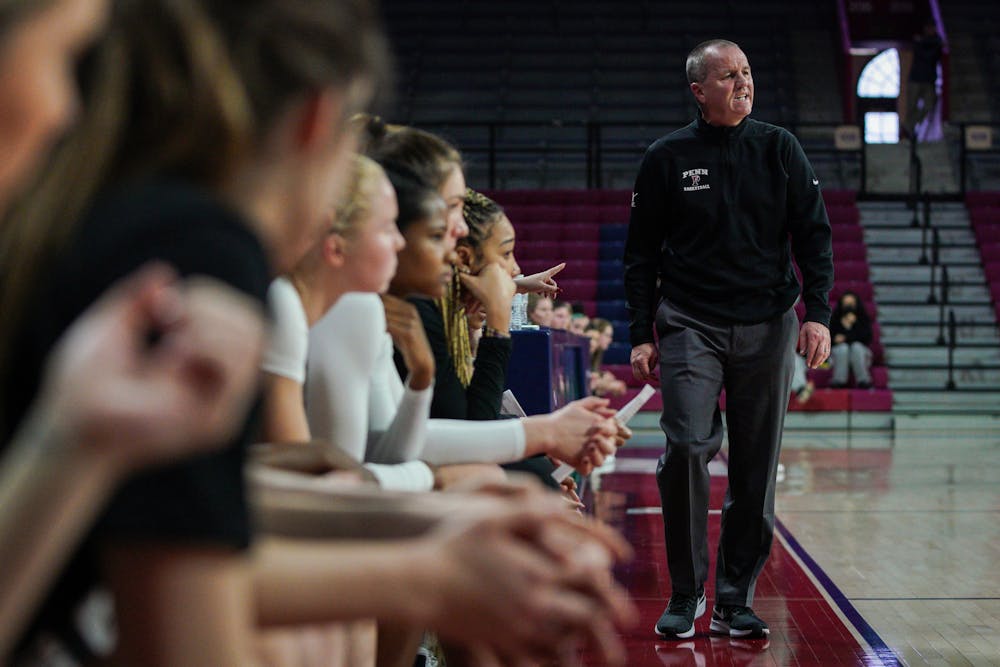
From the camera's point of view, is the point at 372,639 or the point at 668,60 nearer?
the point at 372,639

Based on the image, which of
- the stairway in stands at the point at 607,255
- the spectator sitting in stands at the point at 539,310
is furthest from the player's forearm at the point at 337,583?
the stairway in stands at the point at 607,255

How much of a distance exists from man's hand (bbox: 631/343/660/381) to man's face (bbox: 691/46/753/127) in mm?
692

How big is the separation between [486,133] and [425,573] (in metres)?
17.8

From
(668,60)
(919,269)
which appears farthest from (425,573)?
(668,60)

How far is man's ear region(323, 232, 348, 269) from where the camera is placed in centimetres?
180

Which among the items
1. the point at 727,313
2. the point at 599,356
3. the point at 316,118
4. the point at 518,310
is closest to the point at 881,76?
the point at 599,356

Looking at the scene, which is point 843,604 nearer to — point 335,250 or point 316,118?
point 335,250

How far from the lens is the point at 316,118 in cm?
86

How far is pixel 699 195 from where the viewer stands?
369 centimetres

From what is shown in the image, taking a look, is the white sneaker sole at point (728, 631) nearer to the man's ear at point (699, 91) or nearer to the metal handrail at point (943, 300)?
the man's ear at point (699, 91)

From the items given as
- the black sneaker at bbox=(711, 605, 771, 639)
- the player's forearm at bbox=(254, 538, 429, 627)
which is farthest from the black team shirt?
the black sneaker at bbox=(711, 605, 771, 639)

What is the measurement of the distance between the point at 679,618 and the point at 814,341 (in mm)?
885

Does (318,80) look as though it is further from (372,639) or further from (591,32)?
(591,32)

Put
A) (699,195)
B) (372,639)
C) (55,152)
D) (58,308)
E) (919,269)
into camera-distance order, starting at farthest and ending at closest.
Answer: (919,269)
(699,195)
(372,639)
(55,152)
(58,308)
